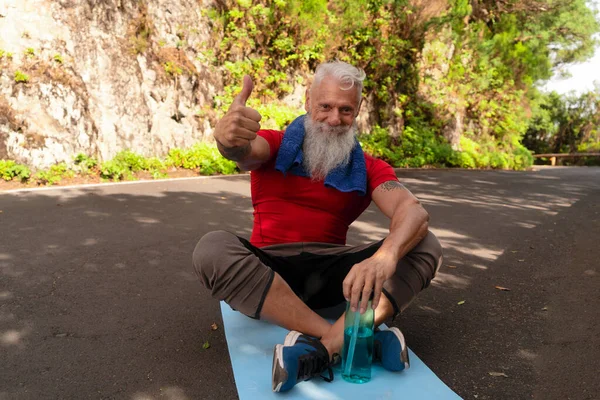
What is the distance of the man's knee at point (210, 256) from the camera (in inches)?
104

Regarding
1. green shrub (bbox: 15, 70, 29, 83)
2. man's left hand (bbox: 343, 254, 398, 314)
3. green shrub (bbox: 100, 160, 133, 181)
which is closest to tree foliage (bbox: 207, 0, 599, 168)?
green shrub (bbox: 100, 160, 133, 181)

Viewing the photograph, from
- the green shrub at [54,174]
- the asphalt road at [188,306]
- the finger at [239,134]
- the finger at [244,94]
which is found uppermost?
the finger at [244,94]

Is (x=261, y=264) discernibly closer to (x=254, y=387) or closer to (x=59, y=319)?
(x=254, y=387)

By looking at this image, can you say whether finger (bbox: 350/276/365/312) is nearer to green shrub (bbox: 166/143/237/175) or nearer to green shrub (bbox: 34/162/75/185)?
green shrub (bbox: 34/162/75/185)

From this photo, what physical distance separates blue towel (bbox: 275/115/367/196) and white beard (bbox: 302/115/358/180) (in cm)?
3

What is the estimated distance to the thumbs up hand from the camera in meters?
2.66

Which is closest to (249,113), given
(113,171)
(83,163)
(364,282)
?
(364,282)

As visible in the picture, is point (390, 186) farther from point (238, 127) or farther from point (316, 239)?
point (238, 127)

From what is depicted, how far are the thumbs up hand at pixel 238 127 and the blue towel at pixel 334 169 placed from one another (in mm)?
328

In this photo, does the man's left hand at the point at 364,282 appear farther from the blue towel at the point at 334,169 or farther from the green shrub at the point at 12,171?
the green shrub at the point at 12,171

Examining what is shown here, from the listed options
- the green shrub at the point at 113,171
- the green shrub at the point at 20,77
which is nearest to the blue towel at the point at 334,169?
the green shrub at the point at 113,171

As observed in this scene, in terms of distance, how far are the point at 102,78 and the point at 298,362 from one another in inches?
422

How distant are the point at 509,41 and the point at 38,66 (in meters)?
18.6

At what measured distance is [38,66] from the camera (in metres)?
10.5
